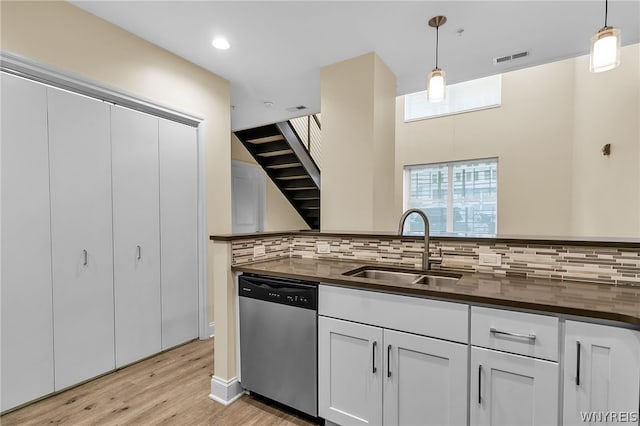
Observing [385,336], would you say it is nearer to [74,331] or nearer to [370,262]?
[370,262]

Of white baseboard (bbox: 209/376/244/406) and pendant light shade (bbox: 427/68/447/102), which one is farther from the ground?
pendant light shade (bbox: 427/68/447/102)

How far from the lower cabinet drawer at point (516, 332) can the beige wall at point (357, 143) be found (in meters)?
1.68

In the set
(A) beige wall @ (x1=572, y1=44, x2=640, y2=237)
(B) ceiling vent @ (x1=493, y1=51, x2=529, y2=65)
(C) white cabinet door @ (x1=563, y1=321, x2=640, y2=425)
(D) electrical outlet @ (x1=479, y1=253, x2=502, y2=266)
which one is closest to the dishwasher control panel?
(D) electrical outlet @ (x1=479, y1=253, x2=502, y2=266)

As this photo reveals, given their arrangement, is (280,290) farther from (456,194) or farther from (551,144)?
(551,144)

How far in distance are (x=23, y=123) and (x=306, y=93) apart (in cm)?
272

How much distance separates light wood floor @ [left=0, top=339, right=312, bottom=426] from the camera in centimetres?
178

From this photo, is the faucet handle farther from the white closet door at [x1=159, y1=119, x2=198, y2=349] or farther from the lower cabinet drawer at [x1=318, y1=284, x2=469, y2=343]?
the white closet door at [x1=159, y1=119, x2=198, y2=349]

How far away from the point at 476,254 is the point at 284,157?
11.8 feet

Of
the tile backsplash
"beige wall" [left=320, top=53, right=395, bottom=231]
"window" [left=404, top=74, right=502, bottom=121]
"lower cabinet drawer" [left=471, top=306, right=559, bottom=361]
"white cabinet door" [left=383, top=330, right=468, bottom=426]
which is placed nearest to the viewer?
"lower cabinet drawer" [left=471, top=306, right=559, bottom=361]

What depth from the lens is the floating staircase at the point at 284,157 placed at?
15.0 ft

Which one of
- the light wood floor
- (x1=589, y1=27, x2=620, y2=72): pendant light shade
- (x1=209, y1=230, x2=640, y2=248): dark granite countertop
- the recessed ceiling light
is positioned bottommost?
the light wood floor

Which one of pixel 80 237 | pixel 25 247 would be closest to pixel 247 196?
pixel 80 237

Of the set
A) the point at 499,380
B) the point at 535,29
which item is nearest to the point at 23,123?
the point at 499,380

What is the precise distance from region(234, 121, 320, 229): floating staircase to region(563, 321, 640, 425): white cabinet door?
12.9 ft
